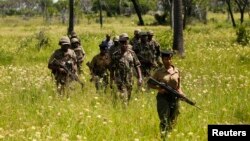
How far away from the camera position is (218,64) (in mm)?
16984

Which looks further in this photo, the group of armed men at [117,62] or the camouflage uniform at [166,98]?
the group of armed men at [117,62]

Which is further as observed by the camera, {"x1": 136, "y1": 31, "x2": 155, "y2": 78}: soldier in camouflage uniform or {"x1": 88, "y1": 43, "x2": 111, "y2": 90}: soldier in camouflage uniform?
{"x1": 136, "y1": 31, "x2": 155, "y2": 78}: soldier in camouflage uniform

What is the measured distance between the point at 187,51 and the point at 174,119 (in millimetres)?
13826

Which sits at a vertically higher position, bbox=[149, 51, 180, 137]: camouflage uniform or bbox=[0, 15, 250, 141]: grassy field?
bbox=[149, 51, 180, 137]: camouflage uniform

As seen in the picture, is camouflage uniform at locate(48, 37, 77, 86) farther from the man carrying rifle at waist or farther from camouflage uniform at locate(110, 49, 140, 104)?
the man carrying rifle at waist

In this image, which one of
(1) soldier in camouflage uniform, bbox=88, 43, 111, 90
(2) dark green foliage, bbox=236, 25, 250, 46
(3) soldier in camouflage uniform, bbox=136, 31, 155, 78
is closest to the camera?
(1) soldier in camouflage uniform, bbox=88, 43, 111, 90

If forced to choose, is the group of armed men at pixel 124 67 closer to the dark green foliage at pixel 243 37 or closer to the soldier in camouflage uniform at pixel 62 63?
the soldier in camouflage uniform at pixel 62 63

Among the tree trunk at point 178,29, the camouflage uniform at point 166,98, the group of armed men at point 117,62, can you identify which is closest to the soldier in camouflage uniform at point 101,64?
the group of armed men at point 117,62

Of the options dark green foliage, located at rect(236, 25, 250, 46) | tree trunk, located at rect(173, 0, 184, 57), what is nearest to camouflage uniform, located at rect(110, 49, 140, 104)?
tree trunk, located at rect(173, 0, 184, 57)

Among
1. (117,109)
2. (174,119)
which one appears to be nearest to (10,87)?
(117,109)

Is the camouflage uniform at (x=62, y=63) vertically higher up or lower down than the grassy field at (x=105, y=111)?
higher up

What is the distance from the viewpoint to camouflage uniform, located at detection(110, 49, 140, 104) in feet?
35.1

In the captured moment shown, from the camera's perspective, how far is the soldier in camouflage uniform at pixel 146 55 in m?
13.2

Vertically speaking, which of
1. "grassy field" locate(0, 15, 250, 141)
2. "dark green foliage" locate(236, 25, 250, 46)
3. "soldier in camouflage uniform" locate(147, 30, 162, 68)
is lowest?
"grassy field" locate(0, 15, 250, 141)
